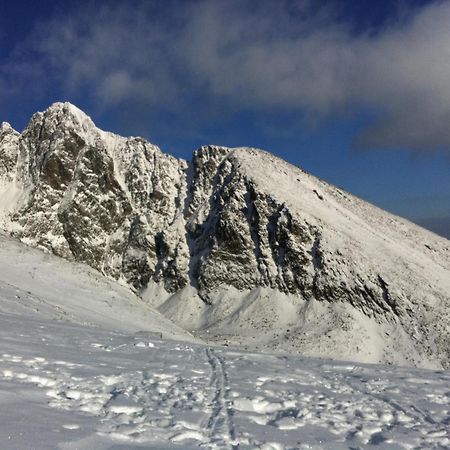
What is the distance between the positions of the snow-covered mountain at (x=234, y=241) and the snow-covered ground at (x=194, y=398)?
1941 inches

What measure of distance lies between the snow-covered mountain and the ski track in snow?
49787 millimetres

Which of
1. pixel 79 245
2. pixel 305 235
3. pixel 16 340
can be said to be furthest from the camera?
pixel 79 245

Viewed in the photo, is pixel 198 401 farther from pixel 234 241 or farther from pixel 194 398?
pixel 234 241

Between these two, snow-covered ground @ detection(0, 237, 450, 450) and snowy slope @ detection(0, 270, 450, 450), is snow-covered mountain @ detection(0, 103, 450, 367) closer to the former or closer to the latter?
snow-covered ground @ detection(0, 237, 450, 450)

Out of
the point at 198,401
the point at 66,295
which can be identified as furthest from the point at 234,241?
the point at 198,401

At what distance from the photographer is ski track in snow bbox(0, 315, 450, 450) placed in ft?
24.9

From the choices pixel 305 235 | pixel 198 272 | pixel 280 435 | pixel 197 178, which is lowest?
pixel 280 435

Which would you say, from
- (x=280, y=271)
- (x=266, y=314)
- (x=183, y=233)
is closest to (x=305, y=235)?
(x=280, y=271)

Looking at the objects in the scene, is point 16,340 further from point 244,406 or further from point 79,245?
point 79,245

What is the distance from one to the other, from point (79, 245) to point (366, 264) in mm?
55153

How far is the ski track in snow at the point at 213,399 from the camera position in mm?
7582

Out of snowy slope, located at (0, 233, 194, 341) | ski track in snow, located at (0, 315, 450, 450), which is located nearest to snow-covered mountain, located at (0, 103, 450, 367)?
snowy slope, located at (0, 233, 194, 341)

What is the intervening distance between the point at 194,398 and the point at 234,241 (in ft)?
237

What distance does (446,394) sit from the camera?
39.0 ft
